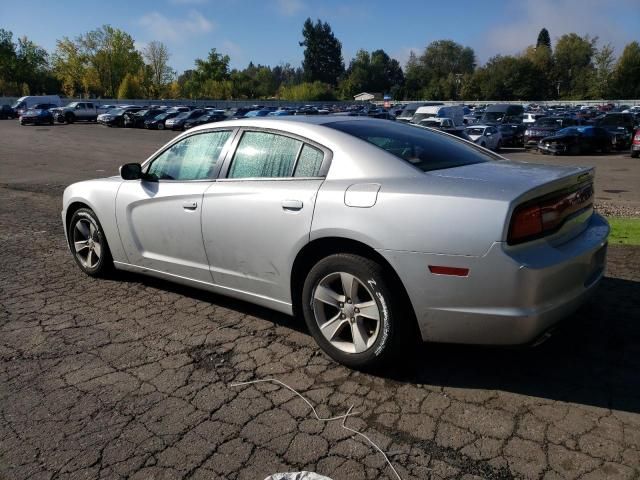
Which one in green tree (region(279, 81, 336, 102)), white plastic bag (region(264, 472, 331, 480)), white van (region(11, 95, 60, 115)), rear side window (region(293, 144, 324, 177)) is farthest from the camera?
green tree (region(279, 81, 336, 102))

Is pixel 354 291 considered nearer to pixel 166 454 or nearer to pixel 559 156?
pixel 166 454

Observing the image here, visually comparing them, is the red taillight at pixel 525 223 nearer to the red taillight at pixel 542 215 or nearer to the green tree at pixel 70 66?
the red taillight at pixel 542 215

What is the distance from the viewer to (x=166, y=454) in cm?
264

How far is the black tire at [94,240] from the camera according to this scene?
5043 mm

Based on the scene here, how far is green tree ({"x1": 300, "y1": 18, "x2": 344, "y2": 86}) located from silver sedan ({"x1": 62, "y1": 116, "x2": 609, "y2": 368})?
157463mm

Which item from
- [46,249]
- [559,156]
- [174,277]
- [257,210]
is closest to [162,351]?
[174,277]

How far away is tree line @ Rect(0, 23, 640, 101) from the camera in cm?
8994

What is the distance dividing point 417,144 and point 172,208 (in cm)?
192

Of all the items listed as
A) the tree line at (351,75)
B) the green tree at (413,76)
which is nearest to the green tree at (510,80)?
the tree line at (351,75)

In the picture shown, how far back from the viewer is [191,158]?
4387 millimetres

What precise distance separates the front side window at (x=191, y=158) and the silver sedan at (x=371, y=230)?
1cm

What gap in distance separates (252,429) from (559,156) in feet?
78.4

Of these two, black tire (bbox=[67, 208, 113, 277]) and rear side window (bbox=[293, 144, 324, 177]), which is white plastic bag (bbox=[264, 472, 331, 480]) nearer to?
rear side window (bbox=[293, 144, 324, 177])

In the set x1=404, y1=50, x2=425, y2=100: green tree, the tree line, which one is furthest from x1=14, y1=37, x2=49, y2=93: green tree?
x1=404, y1=50, x2=425, y2=100: green tree
